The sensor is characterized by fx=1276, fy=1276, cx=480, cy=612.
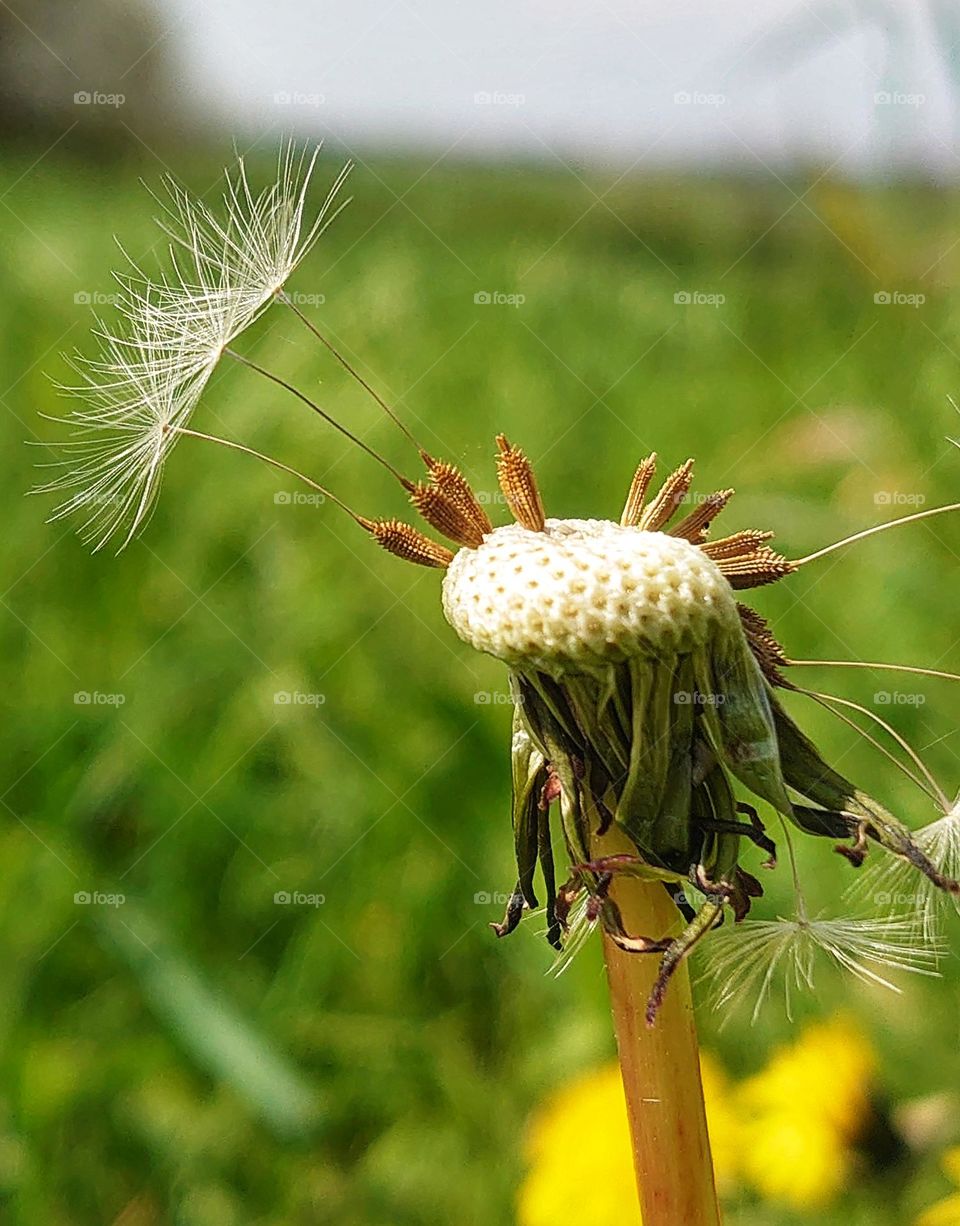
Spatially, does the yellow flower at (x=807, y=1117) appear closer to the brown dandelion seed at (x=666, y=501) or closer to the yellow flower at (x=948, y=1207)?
the yellow flower at (x=948, y=1207)

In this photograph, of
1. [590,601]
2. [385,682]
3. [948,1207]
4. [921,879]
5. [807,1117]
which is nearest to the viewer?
[590,601]

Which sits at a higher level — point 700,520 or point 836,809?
point 700,520

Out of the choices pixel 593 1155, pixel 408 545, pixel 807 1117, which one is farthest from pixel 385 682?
pixel 408 545

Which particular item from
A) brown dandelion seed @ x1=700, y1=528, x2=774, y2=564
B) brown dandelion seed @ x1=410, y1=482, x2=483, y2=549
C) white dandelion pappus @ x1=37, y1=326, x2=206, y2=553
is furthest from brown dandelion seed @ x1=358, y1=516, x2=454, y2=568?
white dandelion pappus @ x1=37, y1=326, x2=206, y2=553

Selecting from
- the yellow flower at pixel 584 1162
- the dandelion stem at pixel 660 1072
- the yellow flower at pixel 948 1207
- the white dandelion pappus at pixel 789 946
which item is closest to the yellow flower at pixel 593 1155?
the yellow flower at pixel 584 1162

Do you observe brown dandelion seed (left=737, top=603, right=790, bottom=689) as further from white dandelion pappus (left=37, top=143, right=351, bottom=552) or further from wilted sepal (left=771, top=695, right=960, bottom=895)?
white dandelion pappus (left=37, top=143, right=351, bottom=552)

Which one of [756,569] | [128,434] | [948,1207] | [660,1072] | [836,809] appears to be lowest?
[948,1207]

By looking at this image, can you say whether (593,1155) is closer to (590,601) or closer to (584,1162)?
(584,1162)
